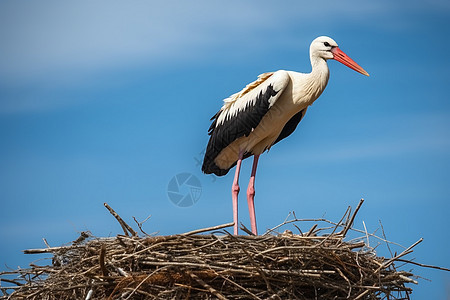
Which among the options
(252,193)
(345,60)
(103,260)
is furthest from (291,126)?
(103,260)

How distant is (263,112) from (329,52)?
3.74 ft

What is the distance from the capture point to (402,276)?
266 inches

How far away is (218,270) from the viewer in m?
6.18

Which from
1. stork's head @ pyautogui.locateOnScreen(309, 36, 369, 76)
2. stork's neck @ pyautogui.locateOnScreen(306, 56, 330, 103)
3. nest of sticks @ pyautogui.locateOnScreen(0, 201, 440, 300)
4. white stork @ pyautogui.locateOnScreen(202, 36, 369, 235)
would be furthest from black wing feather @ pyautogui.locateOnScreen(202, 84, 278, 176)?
nest of sticks @ pyautogui.locateOnScreen(0, 201, 440, 300)

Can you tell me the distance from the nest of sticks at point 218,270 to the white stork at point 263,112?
224cm

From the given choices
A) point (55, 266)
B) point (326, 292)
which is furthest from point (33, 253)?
point (326, 292)

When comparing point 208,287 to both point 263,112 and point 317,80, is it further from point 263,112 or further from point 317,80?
point 317,80

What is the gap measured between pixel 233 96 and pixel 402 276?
11.6 feet

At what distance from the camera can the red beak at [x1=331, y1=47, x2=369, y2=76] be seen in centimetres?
906

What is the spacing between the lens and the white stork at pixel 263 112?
29.0ft

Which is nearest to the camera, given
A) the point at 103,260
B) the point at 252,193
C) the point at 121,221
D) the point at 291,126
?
the point at 103,260

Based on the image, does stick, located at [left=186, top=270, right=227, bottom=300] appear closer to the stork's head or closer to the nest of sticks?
the nest of sticks

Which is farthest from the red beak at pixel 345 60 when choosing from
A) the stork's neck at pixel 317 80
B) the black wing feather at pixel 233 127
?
the black wing feather at pixel 233 127

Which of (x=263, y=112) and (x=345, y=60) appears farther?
(x=345, y=60)
